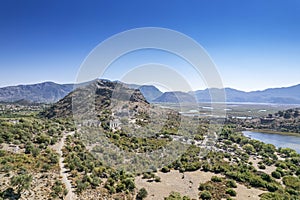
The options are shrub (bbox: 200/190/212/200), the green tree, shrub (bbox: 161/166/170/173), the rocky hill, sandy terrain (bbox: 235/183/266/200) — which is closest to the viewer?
the green tree

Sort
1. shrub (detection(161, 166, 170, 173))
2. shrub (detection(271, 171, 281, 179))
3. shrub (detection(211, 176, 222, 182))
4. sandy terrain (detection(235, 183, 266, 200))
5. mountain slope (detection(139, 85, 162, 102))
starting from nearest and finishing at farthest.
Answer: sandy terrain (detection(235, 183, 266, 200)) < shrub (detection(211, 176, 222, 182)) < shrub (detection(161, 166, 170, 173)) < shrub (detection(271, 171, 281, 179)) < mountain slope (detection(139, 85, 162, 102))

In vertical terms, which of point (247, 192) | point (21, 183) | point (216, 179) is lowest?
point (247, 192)

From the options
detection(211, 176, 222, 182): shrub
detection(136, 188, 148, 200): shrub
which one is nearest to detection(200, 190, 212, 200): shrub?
detection(211, 176, 222, 182): shrub

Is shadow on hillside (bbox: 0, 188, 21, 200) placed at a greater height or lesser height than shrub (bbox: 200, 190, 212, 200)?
greater

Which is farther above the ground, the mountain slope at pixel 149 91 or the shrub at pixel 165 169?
the mountain slope at pixel 149 91

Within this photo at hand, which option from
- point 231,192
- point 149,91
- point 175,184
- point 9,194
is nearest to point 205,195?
point 231,192

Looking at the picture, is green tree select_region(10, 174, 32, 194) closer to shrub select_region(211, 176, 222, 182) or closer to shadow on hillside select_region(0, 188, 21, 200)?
shadow on hillside select_region(0, 188, 21, 200)

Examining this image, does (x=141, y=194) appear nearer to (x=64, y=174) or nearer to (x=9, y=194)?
(x=64, y=174)

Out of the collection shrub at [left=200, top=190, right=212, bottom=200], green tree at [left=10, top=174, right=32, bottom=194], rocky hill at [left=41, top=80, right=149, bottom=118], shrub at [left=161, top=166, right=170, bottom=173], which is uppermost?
rocky hill at [left=41, top=80, right=149, bottom=118]

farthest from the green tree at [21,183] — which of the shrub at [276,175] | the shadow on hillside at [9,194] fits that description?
the shrub at [276,175]

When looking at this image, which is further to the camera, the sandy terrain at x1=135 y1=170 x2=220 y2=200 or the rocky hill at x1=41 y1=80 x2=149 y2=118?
the rocky hill at x1=41 y1=80 x2=149 y2=118

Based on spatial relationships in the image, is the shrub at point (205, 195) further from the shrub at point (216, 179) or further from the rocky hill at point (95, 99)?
the rocky hill at point (95, 99)

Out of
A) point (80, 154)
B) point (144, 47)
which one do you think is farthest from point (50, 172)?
point (144, 47)
